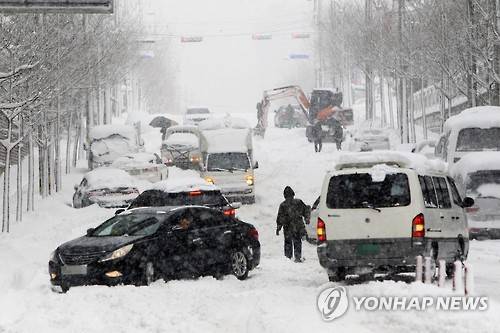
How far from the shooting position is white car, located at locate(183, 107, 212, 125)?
68.8m

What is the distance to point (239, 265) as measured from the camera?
55.6 feet

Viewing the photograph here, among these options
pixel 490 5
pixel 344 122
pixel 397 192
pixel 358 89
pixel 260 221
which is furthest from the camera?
pixel 358 89

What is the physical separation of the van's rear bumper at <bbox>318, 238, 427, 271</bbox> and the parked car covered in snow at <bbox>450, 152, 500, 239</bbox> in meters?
8.73

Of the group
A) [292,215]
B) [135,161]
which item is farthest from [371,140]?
[292,215]

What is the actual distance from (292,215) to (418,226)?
6.24 meters

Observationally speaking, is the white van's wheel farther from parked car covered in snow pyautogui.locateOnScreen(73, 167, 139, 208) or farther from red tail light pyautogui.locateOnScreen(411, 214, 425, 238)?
parked car covered in snow pyautogui.locateOnScreen(73, 167, 139, 208)

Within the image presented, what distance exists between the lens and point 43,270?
1844 centimetres

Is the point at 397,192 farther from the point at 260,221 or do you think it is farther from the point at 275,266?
the point at 260,221

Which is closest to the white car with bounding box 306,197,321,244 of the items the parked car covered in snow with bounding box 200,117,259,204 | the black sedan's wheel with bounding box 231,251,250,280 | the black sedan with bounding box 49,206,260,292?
the black sedan with bounding box 49,206,260,292

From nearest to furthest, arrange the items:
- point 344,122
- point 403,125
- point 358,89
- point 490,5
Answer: point 490,5
point 403,125
point 344,122
point 358,89

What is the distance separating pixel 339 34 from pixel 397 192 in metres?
68.1

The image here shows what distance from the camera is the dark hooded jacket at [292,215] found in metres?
20.1

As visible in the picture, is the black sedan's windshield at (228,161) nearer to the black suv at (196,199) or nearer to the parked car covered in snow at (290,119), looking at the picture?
the black suv at (196,199)

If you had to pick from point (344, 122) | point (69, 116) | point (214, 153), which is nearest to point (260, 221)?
point (214, 153)
